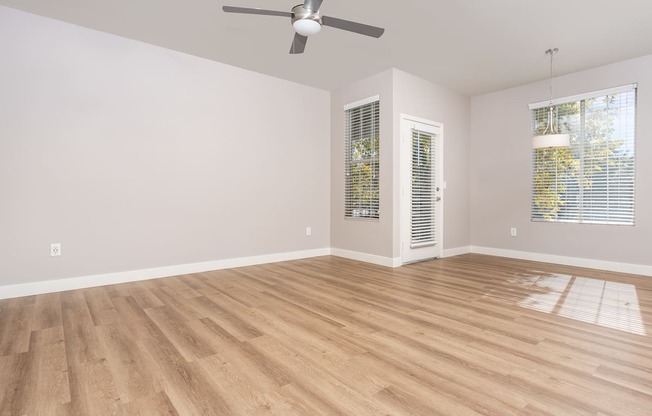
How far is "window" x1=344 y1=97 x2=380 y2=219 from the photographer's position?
4.90 meters

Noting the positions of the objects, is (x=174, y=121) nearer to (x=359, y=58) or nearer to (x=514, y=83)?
(x=359, y=58)

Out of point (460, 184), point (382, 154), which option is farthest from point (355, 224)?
point (460, 184)

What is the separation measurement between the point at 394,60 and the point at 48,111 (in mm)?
3873

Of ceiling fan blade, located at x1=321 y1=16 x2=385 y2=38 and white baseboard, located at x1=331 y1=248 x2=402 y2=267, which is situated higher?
ceiling fan blade, located at x1=321 y1=16 x2=385 y2=38

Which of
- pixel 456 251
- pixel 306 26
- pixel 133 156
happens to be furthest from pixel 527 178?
pixel 133 156

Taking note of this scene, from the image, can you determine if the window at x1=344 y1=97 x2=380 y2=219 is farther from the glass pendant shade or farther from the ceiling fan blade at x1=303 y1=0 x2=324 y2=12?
the ceiling fan blade at x1=303 y1=0 x2=324 y2=12

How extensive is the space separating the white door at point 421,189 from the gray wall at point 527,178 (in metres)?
0.96

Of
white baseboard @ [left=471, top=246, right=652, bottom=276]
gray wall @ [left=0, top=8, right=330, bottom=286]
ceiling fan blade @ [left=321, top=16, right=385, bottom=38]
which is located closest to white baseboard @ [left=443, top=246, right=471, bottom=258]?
white baseboard @ [left=471, top=246, right=652, bottom=276]

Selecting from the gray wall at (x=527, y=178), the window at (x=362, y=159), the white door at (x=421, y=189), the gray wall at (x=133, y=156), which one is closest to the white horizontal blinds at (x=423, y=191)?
the white door at (x=421, y=189)

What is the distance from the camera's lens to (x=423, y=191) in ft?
16.6

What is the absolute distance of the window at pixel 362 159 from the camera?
4.90 meters

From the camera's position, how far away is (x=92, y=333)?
230 centimetres

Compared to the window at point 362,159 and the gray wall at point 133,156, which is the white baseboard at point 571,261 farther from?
the gray wall at point 133,156

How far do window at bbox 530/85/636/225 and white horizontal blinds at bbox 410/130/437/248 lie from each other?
1.52m
